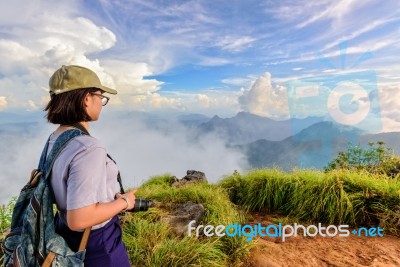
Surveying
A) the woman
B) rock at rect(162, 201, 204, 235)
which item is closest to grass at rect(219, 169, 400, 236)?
rock at rect(162, 201, 204, 235)

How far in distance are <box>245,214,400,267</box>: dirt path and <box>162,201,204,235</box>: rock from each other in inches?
38.3

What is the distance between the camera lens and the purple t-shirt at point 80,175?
206 cm

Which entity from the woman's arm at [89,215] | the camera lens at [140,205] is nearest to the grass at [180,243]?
the camera lens at [140,205]

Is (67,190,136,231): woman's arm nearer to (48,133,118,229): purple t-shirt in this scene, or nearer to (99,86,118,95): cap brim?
(48,133,118,229): purple t-shirt

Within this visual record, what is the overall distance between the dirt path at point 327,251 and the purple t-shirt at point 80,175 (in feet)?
10.9

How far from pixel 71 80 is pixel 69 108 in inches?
6.9

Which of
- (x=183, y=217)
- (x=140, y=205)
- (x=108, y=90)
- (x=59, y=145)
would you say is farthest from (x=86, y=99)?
(x=183, y=217)

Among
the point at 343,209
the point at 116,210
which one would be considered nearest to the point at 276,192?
the point at 343,209

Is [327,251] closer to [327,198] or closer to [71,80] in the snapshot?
[327,198]

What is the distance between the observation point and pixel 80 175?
2.06m

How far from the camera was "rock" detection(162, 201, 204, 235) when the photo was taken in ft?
17.5

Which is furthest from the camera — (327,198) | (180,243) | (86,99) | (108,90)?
(327,198)

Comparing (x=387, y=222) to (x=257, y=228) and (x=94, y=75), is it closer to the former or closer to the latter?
(x=257, y=228)

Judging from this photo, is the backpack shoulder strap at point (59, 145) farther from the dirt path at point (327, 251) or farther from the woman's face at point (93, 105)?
the dirt path at point (327, 251)
